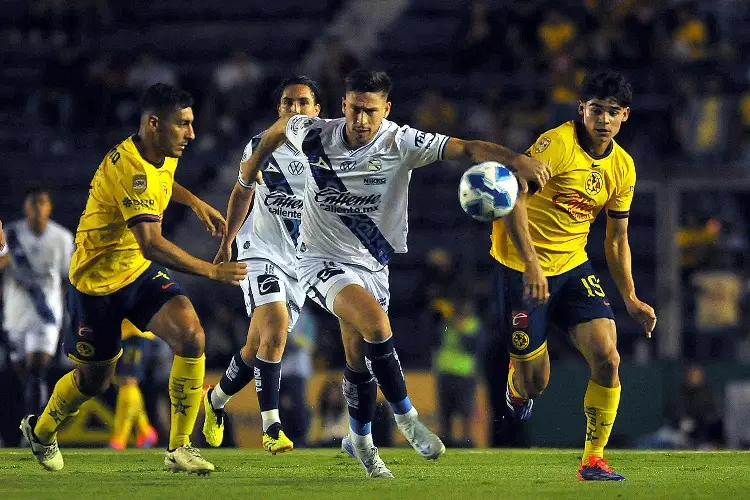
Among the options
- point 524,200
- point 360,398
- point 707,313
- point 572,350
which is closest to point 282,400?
point 572,350

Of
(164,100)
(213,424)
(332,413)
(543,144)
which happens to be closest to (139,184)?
(164,100)

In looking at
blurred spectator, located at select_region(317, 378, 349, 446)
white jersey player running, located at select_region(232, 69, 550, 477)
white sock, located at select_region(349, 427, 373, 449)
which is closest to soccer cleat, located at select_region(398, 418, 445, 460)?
white jersey player running, located at select_region(232, 69, 550, 477)

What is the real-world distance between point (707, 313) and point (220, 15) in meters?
11.0

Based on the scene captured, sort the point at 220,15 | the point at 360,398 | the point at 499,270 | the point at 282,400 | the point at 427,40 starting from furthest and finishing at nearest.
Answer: the point at 220,15, the point at 427,40, the point at 282,400, the point at 499,270, the point at 360,398

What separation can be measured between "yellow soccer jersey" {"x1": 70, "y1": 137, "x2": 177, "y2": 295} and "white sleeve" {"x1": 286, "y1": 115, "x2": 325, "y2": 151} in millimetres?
811

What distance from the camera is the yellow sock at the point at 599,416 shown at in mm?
9617

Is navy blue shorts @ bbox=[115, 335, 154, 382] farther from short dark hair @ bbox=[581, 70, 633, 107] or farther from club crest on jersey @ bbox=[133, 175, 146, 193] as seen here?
short dark hair @ bbox=[581, 70, 633, 107]

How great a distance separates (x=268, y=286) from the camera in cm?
1128

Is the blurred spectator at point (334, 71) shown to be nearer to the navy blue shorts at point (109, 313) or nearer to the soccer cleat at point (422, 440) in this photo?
the navy blue shorts at point (109, 313)

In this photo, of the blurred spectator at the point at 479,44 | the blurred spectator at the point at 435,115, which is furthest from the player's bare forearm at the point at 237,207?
the blurred spectator at the point at 479,44

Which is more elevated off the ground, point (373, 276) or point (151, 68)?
point (151, 68)

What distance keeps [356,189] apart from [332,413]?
25.1 feet

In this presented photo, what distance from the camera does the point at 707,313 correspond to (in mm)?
17625

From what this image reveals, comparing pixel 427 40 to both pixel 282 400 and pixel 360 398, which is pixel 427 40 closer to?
pixel 282 400
